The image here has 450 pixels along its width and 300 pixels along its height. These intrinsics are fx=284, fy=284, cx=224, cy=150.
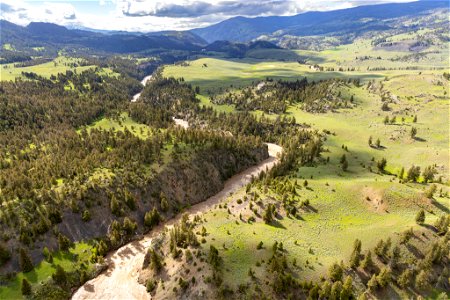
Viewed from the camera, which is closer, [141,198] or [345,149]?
[141,198]

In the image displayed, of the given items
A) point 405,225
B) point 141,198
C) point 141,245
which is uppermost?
point 405,225

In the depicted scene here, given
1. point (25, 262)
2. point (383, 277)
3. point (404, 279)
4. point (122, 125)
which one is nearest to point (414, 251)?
point (404, 279)

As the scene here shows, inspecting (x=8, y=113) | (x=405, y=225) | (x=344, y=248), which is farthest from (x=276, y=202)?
(x=8, y=113)

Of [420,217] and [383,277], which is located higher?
[420,217]

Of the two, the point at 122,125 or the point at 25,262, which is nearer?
the point at 25,262

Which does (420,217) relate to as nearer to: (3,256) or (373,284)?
(373,284)

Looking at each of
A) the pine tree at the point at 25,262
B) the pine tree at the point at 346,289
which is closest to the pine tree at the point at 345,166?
the pine tree at the point at 346,289

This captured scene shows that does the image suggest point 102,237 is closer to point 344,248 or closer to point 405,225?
point 344,248

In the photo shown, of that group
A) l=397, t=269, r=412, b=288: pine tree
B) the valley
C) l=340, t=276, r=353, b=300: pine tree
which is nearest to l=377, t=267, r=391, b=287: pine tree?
the valley
